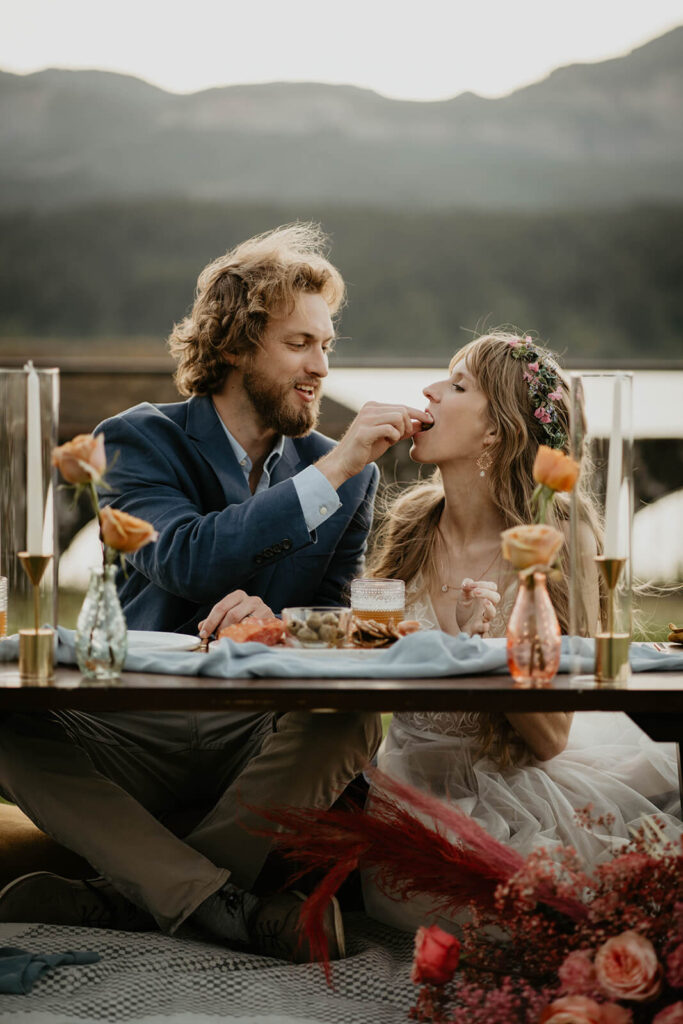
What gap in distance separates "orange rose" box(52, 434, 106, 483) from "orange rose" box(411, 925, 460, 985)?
797mm

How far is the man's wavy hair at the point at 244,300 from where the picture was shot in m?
3.02

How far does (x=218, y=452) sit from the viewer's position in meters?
2.83

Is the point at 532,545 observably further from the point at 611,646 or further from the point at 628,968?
the point at 628,968

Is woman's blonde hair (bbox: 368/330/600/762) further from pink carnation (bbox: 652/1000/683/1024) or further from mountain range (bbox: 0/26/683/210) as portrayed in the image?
mountain range (bbox: 0/26/683/210)

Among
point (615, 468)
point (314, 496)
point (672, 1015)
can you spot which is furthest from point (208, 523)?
point (672, 1015)

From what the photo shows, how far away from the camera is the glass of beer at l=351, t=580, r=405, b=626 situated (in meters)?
2.02

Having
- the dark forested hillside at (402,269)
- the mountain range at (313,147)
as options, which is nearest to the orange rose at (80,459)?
the dark forested hillside at (402,269)

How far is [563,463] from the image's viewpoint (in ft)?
5.49

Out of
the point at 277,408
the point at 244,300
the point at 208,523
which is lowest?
the point at 208,523

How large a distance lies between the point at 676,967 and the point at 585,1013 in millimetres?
127

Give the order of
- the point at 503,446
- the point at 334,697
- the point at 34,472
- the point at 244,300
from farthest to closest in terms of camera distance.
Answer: the point at 244,300 → the point at 503,446 → the point at 34,472 → the point at 334,697

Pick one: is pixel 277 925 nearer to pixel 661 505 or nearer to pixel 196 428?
pixel 196 428

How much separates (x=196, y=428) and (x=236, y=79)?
6173mm

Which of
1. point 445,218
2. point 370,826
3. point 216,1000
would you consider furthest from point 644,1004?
point 445,218
